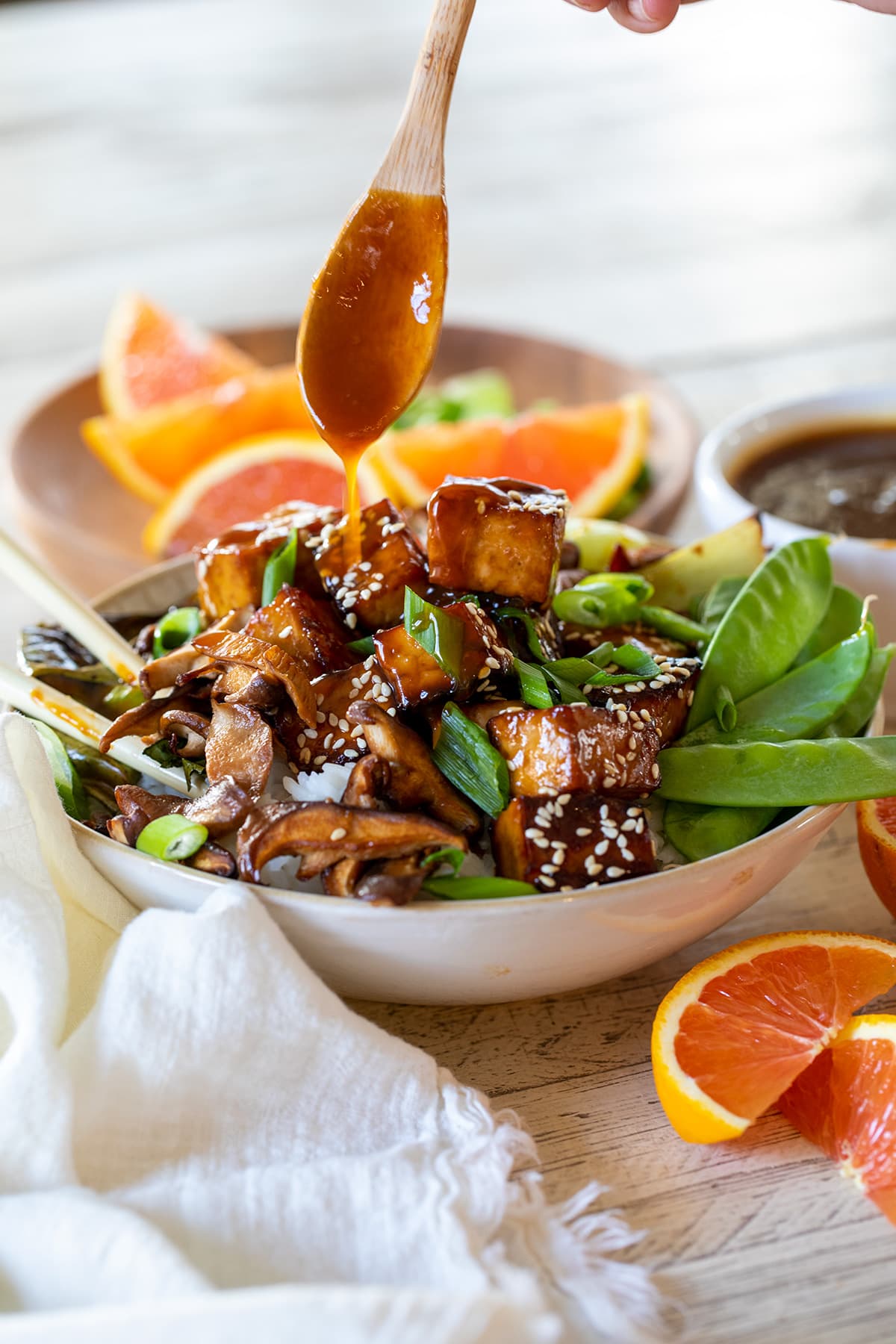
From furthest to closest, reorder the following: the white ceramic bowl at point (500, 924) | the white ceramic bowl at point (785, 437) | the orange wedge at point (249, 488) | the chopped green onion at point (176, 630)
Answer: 1. the orange wedge at point (249, 488)
2. the white ceramic bowl at point (785, 437)
3. the chopped green onion at point (176, 630)
4. the white ceramic bowl at point (500, 924)

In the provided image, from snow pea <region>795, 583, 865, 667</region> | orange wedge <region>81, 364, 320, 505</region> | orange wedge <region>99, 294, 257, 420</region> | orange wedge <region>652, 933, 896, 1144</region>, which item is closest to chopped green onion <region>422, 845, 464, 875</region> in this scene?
orange wedge <region>652, 933, 896, 1144</region>

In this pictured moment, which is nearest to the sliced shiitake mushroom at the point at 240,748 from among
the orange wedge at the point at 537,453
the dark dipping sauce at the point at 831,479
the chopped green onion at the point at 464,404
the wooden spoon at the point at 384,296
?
the wooden spoon at the point at 384,296

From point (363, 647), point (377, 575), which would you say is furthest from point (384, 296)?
point (363, 647)

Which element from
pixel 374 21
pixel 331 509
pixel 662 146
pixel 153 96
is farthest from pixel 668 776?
pixel 374 21

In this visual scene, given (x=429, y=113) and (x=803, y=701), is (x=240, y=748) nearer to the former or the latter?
(x=803, y=701)

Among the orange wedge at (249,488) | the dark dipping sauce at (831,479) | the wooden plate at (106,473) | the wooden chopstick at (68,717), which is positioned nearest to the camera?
the wooden chopstick at (68,717)

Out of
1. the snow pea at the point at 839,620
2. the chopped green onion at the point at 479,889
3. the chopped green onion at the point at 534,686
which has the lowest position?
the chopped green onion at the point at 479,889

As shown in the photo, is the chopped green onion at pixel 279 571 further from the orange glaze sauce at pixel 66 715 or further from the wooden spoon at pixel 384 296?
the orange glaze sauce at pixel 66 715

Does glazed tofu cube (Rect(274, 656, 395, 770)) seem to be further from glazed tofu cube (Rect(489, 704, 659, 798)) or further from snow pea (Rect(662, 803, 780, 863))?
snow pea (Rect(662, 803, 780, 863))
